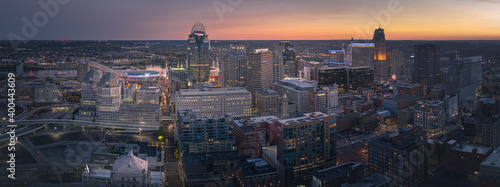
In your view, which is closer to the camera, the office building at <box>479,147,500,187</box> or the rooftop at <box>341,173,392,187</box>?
the rooftop at <box>341,173,392,187</box>

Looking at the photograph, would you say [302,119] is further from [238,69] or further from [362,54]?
[362,54]

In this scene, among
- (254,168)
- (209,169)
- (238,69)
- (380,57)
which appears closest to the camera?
(254,168)

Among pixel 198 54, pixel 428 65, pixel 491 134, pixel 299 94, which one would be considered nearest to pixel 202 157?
pixel 491 134

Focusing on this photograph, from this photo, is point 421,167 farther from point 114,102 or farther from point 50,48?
point 50,48

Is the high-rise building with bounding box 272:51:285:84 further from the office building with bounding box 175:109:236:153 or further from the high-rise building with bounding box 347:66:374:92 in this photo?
the office building with bounding box 175:109:236:153

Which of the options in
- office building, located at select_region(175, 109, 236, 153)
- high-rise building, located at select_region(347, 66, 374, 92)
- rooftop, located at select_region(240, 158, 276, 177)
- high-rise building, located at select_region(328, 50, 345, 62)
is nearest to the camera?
rooftop, located at select_region(240, 158, 276, 177)

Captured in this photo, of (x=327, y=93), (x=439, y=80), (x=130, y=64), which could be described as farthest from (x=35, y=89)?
(x=439, y=80)

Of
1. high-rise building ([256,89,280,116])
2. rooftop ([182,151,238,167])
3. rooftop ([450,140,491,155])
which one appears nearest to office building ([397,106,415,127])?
rooftop ([450,140,491,155])
